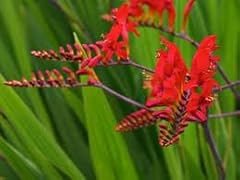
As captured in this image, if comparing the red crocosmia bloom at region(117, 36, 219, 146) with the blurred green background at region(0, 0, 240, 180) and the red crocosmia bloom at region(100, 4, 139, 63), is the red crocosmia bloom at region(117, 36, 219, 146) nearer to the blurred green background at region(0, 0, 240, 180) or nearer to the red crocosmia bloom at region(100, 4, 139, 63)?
the red crocosmia bloom at region(100, 4, 139, 63)

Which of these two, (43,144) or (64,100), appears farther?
(64,100)

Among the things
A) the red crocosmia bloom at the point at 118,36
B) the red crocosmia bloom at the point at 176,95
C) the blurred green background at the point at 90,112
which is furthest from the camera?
the blurred green background at the point at 90,112

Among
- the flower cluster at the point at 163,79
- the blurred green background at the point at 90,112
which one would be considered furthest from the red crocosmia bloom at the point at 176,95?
the blurred green background at the point at 90,112

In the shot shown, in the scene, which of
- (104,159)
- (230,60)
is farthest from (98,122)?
(230,60)

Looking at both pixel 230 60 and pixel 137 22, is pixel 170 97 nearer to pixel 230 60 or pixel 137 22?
pixel 137 22

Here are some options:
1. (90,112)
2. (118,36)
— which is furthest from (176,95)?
(90,112)

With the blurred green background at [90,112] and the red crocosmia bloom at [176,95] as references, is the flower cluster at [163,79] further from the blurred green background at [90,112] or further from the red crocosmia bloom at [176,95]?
the blurred green background at [90,112]
